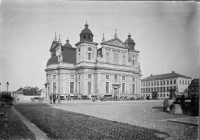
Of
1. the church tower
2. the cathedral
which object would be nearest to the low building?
the cathedral

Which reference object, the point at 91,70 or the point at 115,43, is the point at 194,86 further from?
the point at 115,43

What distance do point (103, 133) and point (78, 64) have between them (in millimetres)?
33370

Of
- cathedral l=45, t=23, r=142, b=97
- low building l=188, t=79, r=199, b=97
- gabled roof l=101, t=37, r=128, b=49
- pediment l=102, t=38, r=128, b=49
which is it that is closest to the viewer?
low building l=188, t=79, r=199, b=97

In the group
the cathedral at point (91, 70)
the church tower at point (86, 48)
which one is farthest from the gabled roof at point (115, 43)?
the church tower at point (86, 48)

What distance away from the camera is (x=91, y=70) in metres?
37.2

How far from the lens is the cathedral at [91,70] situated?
36.8 metres

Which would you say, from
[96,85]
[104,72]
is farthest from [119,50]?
[96,85]

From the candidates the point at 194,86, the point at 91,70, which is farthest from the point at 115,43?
the point at 194,86

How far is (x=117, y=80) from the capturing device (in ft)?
130

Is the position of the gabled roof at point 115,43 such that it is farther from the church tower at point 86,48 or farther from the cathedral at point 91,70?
the church tower at point 86,48

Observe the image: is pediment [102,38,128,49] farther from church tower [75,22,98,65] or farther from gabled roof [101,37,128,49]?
church tower [75,22,98,65]

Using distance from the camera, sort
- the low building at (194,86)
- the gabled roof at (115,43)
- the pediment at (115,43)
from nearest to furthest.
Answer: the low building at (194,86) → the gabled roof at (115,43) → the pediment at (115,43)

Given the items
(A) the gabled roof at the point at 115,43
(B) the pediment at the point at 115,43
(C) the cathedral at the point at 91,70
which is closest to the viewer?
(C) the cathedral at the point at 91,70

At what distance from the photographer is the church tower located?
1448 inches
